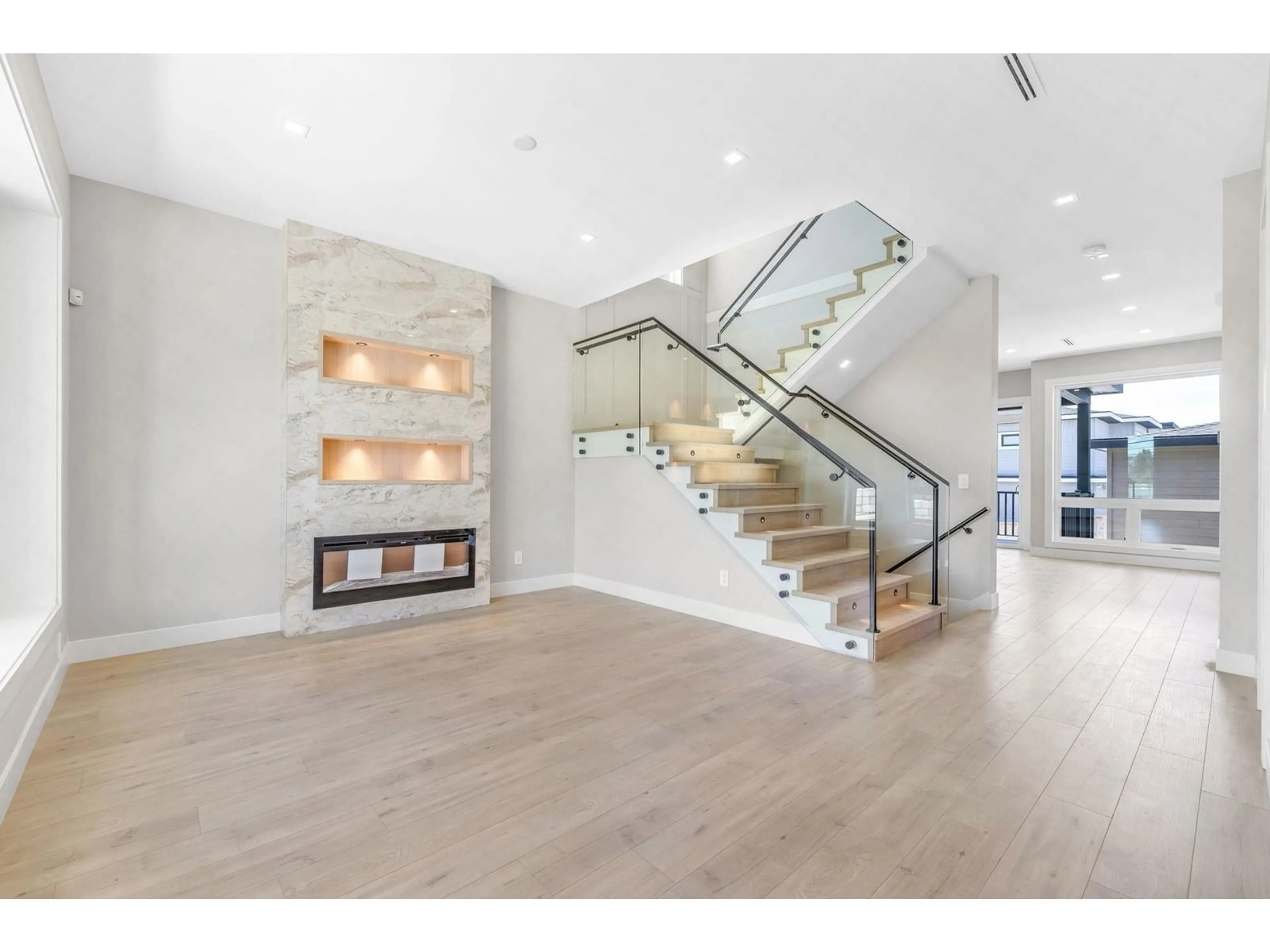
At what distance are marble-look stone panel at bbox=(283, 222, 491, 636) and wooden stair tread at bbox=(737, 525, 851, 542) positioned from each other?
7.87ft

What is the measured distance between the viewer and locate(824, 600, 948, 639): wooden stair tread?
3797 millimetres

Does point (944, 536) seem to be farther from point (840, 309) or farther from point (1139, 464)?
point (1139, 464)

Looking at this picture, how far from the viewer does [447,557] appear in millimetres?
4938

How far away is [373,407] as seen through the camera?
4.57 meters

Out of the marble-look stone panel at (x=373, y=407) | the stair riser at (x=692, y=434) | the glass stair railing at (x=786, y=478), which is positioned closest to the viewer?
the glass stair railing at (x=786, y=478)

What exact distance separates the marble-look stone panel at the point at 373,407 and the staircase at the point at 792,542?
1.75 m

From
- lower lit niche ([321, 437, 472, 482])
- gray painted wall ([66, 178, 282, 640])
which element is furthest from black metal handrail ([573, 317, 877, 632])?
gray painted wall ([66, 178, 282, 640])

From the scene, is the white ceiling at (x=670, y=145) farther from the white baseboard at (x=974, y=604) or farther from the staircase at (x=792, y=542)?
the white baseboard at (x=974, y=604)

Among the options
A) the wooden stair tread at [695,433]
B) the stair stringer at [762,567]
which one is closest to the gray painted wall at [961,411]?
the wooden stair tread at [695,433]

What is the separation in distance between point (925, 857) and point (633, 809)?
0.93 meters

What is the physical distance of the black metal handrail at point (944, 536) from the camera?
15.0 feet

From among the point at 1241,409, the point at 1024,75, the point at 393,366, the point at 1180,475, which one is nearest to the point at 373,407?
the point at 393,366

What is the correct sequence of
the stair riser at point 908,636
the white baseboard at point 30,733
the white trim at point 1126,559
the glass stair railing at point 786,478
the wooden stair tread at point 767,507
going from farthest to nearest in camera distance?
the white trim at point 1126,559 < the wooden stair tread at point 767,507 < the glass stair railing at point 786,478 < the stair riser at point 908,636 < the white baseboard at point 30,733

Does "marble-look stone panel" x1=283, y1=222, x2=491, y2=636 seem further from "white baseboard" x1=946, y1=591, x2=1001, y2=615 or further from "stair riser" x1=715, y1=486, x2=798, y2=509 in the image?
"white baseboard" x1=946, y1=591, x2=1001, y2=615
